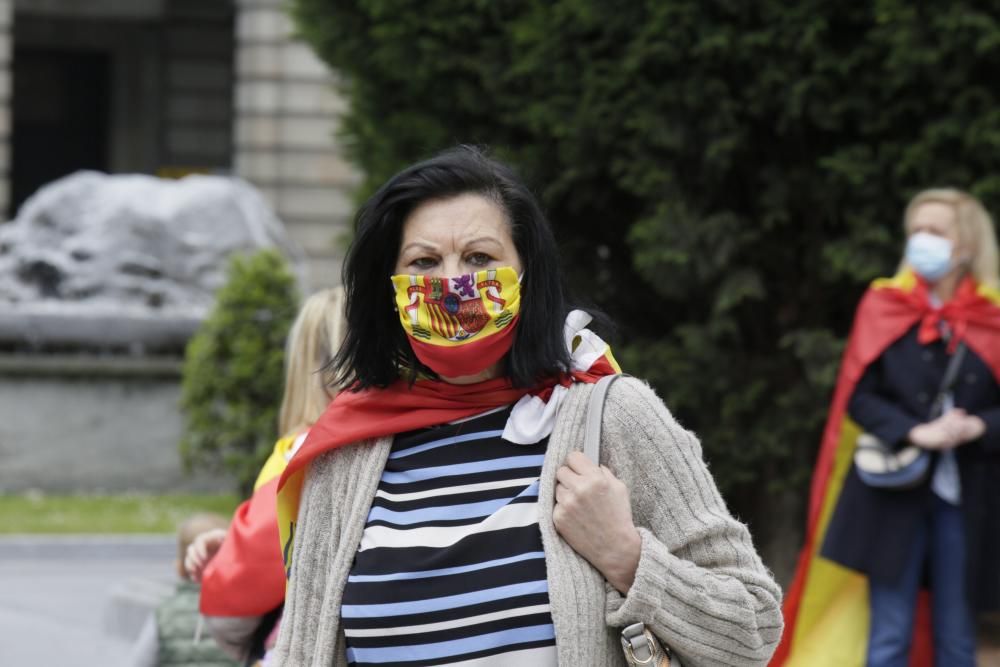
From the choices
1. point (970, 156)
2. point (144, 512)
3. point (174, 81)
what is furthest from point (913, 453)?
point (174, 81)

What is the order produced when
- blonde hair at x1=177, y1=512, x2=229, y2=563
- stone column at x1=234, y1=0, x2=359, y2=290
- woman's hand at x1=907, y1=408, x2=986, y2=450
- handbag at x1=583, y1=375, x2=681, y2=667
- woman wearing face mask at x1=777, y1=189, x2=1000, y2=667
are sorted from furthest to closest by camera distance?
1. stone column at x1=234, y1=0, x2=359, y2=290
2. woman wearing face mask at x1=777, y1=189, x2=1000, y2=667
3. woman's hand at x1=907, y1=408, x2=986, y2=450
4. blonde hair at x1=177, y1=512, x2=229, y2=563
5. handbag at x1=583, y1=375, x2=681, y2=667

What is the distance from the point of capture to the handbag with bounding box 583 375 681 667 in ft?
7.88

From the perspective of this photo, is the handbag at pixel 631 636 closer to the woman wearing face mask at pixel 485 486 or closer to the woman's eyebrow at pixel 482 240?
the woman wearing face mask at pixel 485 486

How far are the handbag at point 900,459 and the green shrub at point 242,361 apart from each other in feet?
18.3

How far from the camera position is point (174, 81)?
2634 cm

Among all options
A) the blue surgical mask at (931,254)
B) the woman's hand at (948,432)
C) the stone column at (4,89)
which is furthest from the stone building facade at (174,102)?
the woman's hand at (948,432)

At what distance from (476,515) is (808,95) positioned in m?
4.70

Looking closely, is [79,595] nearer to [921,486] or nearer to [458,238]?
[921,486]

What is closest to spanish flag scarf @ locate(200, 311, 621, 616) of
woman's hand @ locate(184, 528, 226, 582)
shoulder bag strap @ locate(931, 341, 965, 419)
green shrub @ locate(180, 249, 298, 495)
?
woman's hand @ locate(184, 528, 226, 582)

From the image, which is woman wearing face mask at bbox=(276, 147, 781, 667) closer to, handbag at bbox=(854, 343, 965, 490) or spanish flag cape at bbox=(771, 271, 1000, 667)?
handbag at bbox=(854, 343, 965, 490)

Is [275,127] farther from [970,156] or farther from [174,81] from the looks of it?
[970,156]

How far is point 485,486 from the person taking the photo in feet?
8.29

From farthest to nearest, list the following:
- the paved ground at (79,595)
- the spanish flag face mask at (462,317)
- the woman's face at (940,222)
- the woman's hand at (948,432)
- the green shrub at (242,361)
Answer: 1. the green shrub at (242,361)
2. the paved ground at (79,595)
3. the woman's face at (940,222)
4. the woman's hand at (948,432)
5. the spanish flag face mask at (462,317)

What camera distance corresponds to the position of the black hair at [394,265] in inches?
104
